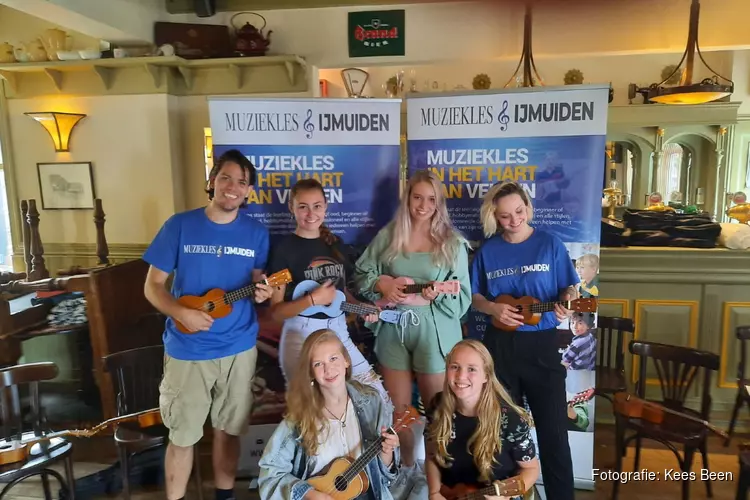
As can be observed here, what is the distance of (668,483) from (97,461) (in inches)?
A: 119

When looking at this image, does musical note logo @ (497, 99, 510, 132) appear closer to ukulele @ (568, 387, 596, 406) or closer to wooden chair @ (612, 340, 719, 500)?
wooden chair @ (612, 340, 719, 500)

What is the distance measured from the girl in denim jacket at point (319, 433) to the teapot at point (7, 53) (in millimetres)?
3489

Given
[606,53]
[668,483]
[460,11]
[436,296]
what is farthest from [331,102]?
[668,483]

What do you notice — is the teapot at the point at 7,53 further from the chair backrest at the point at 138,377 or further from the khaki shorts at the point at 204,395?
the khaki shorts at the point at 204,395

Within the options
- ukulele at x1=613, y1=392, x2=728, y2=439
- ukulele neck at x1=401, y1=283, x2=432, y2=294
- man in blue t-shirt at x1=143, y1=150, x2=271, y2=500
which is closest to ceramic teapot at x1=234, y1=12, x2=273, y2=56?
man in blue t-shirt at x1=143, y1=150, x2=271, y2=500

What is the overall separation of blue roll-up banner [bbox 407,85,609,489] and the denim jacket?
90 cm

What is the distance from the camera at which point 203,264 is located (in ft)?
6.86

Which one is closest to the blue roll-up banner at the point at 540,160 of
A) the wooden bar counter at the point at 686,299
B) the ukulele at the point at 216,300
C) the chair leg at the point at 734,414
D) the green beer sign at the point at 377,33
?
the wooden bar counter at the point at 686,299

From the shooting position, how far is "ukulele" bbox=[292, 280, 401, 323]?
7.41 feet

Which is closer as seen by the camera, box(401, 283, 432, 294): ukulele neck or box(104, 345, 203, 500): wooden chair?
box(401, 283, 432, 294): ukulele neck

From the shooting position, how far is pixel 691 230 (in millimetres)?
3221

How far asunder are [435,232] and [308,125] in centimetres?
91

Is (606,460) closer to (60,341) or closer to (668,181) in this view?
(60,341)

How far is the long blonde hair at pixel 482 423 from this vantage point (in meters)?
1.75
